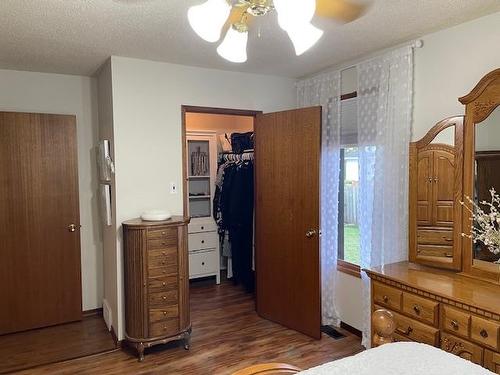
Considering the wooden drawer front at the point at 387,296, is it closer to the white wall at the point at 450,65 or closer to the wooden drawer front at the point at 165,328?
the white wall at the point at 450,65

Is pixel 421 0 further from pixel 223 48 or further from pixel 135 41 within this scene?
pixel 135 41

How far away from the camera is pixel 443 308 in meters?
1.95

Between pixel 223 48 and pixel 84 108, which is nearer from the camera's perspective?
pixel 223 48

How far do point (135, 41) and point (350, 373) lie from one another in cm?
239

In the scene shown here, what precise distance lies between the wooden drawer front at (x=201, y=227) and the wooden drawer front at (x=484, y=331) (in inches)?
127

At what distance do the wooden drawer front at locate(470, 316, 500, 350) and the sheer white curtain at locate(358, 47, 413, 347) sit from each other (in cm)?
93

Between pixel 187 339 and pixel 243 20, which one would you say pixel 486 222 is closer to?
pixel 243 20

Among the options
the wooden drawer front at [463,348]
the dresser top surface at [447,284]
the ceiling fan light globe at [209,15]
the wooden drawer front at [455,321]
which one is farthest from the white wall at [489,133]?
the ceiling fan light globe at [209,15]

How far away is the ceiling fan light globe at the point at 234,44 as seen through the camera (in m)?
1.63

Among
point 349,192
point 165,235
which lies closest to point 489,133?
point 349,192

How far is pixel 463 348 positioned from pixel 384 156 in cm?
141

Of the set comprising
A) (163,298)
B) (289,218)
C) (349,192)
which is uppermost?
(349,192)

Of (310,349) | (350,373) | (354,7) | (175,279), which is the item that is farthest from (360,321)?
(354,7)

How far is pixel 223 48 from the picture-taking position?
5.49 ft
